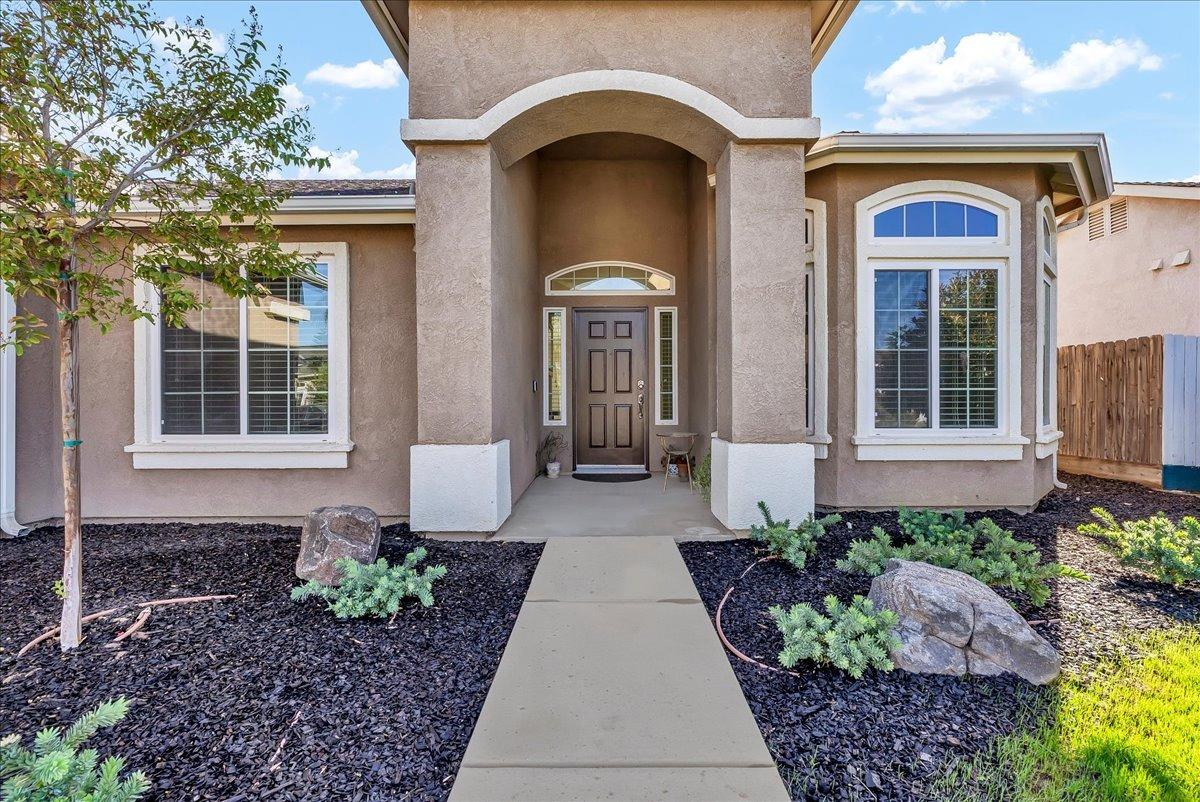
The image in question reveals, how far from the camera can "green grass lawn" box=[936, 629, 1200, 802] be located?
1.90 meters

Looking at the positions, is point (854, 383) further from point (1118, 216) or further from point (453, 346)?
point (1118, 216)

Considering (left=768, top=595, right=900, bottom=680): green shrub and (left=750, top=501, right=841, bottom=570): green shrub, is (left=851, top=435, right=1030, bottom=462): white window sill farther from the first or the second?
(left=768, top=595, right=900, bottom=680): green shrub

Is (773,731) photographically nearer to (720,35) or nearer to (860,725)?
(860,725)

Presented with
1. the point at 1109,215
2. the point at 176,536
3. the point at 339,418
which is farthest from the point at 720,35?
the point at 1109,215

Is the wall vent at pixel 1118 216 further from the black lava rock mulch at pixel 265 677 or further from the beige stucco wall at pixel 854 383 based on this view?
the black lava rock mulch at pixel 265 677

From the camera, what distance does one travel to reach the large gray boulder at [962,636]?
2.61 metres

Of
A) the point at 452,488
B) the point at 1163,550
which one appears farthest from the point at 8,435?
the point at 1163,550

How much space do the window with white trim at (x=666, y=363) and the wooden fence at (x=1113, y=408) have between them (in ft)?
19.4

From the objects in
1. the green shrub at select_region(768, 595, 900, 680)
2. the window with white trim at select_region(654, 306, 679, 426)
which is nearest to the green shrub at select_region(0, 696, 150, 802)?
the green shrub at select_region(768, 595, 900, 680)

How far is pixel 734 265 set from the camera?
15.1ft

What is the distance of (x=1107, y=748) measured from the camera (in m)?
2.09

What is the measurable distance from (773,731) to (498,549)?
8.77 ft

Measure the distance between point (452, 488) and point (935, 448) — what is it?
→ 15.5 ft

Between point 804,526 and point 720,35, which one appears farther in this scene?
point 720,35
